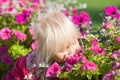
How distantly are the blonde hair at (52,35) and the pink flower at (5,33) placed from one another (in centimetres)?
119

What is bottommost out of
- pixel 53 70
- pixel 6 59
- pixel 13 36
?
pixel 6 59

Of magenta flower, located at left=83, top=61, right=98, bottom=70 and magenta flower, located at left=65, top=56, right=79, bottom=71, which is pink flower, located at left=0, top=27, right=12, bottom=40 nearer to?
magenta flower, located at left=65, top=56, right=79, bottom=71

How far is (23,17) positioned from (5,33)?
0.87 ft

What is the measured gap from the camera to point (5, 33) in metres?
4.32

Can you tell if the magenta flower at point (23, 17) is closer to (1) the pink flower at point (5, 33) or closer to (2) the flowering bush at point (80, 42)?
(2) the flowering bush at point (80, 42)

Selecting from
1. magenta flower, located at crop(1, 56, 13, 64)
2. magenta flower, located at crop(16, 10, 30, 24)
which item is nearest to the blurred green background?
magenta flower, located at crop(16, 10, 30, 24)

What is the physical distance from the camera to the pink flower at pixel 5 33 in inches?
169

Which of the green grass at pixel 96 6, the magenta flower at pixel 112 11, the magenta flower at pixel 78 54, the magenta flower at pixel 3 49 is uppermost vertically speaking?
the magenta flower at pixel 112 11

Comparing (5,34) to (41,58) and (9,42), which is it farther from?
(41,58)

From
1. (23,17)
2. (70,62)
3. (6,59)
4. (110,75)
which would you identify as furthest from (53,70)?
(23,17)

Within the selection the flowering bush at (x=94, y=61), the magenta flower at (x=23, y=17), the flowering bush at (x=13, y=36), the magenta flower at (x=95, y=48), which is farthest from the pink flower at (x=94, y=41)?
the magenta flower at (x=23, y=17)

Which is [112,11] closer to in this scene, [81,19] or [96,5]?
[81,19]

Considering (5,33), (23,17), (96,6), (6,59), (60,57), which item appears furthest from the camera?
(96,6)

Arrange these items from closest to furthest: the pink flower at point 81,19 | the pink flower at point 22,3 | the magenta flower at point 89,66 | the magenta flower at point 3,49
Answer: the magenta flower at point 89,66, the pink flower at point 81,19, the magenta flower at point 3,49, the pink flower at point 22,3
